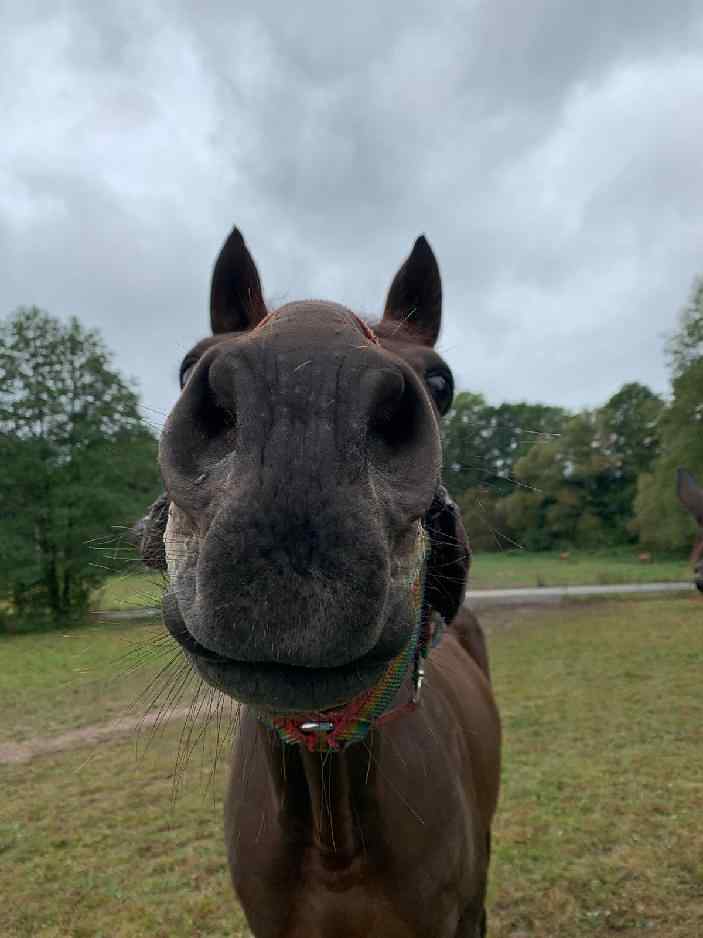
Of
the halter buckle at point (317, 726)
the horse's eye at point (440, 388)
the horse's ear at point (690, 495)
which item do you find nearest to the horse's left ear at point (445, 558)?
the horse's eye at point (440, 388)

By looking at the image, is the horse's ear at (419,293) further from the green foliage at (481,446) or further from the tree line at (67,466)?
the tree line at (67,466)

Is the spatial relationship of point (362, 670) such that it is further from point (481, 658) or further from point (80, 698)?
point (80, 698)

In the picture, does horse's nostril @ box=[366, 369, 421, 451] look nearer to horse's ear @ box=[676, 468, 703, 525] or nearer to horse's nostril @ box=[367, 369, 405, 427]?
horse's nostril @ box=[367, 369, 405, 427]

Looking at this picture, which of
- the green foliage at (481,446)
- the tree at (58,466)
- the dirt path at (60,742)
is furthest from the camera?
the tree at (58,466)

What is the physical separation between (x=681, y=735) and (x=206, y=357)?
9.89 metres

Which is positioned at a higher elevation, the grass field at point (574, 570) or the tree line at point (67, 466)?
the tree line at point (67, 466)

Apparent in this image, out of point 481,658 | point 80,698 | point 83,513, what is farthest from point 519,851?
point 83,513

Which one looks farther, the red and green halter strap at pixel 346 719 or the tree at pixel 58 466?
the tree at pixel 58 466

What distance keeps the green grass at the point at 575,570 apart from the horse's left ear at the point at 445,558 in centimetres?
2519

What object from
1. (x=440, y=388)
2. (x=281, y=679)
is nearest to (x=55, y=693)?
Result: (x=440, y=388)

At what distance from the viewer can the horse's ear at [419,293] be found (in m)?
2.62

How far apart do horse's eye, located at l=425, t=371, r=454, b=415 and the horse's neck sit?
1278 millimetres

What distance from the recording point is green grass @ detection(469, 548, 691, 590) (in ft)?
110

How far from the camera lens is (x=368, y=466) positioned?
4.39ft
